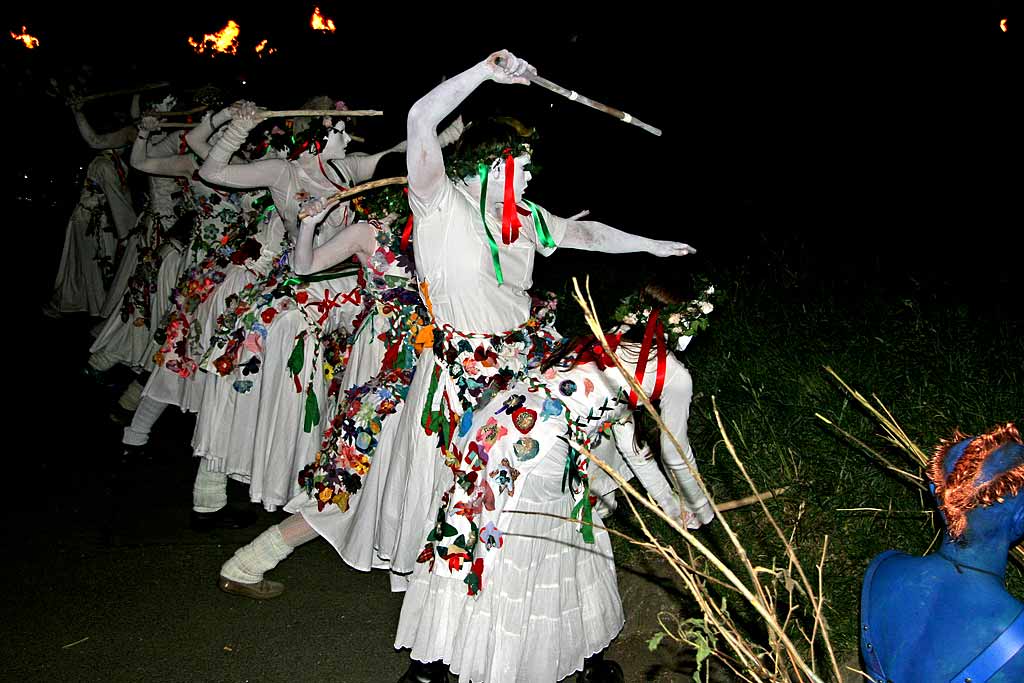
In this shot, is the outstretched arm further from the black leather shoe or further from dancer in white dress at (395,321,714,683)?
the black leather shoe

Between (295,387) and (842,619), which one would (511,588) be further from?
(295,387)

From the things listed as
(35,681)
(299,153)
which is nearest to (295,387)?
(299,153)

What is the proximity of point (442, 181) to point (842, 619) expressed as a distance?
2312mm

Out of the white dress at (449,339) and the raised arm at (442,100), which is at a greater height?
the raised arm at (442,100)

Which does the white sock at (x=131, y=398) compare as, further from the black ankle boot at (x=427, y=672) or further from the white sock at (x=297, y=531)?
the black ankle boot at (x=427, y=672)

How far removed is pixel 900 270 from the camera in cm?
761

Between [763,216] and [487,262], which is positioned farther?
[763,216]

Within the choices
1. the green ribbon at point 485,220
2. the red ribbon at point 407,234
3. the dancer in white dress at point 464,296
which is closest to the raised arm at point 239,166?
the red ribbon at point 407,234

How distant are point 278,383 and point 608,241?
2.15 meters

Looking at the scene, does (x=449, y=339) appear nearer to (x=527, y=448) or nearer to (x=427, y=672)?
(x=527, y=448)

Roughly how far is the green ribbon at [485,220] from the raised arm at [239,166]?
1.72 m

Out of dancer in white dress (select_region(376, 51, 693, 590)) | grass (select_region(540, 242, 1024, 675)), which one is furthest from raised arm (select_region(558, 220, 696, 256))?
grass (select_region(540, 242, 1024, 675))

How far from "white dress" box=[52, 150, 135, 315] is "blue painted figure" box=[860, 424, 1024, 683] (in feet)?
26.7

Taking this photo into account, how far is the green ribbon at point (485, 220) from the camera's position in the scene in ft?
12.3
